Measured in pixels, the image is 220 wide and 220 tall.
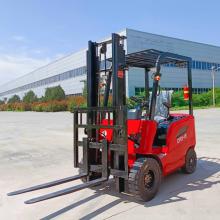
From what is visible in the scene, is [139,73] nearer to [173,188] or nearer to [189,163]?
[189,163]

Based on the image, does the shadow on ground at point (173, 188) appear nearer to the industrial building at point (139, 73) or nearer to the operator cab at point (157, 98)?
the operator cab at point (157, 98)

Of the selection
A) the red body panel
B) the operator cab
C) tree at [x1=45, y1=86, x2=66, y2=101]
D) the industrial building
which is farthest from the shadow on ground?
tree at [x1=45, y1=86, x2=66, y2=101]

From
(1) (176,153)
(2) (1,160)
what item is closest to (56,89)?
(2) (1,160)

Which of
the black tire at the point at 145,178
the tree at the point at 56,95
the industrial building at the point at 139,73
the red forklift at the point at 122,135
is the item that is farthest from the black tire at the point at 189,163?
the tree at the point at 56,95

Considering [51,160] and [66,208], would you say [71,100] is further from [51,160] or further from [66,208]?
[66,208]

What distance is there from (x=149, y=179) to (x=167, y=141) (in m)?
0.84

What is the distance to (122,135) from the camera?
191 inches

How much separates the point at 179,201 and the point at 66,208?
171 cm

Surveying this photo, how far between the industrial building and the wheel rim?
30355 millimetres

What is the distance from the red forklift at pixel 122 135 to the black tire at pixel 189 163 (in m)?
0.08

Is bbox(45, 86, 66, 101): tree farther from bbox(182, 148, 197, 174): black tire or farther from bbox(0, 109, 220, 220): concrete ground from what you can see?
bbox(182, 148, 197, 174): black tire

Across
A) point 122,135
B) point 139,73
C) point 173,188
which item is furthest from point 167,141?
point 139,73

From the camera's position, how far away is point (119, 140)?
196 inches

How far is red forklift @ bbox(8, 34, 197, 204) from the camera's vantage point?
4.86m
